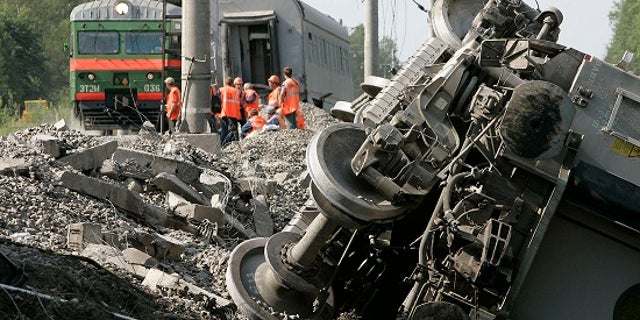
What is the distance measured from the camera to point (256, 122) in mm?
23531

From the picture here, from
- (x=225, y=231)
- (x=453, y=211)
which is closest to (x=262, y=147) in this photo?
(x=225, y=231)

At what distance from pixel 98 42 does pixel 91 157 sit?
17.8m

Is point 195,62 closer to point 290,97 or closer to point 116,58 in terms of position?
point 290,97

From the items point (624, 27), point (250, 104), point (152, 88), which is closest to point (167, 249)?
point (250, 104)

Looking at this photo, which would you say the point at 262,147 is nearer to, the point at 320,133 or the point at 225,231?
the point at 225,231

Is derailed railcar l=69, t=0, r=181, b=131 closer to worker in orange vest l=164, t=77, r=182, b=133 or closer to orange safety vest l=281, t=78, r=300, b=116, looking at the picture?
worker in orange vest l=164, t=77, r=182, b=133

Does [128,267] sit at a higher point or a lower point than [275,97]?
higher

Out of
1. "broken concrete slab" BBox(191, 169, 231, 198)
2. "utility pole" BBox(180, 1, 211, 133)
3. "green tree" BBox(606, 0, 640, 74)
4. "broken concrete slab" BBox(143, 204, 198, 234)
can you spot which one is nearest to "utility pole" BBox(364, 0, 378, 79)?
"utility pole" BBox(180, 1, 211, 133)

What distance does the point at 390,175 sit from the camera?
8.40 metres

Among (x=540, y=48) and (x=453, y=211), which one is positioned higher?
(x=540, y=48)

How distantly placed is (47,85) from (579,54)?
60.0 m

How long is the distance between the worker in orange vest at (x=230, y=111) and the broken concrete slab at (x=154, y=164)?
34.2 ft

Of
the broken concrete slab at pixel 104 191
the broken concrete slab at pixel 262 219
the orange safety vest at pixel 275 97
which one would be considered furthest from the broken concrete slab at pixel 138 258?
the orange safety vest at pixel 275 97

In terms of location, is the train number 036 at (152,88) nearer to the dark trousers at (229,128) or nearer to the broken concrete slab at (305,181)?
the dark trousers at (229,128)
